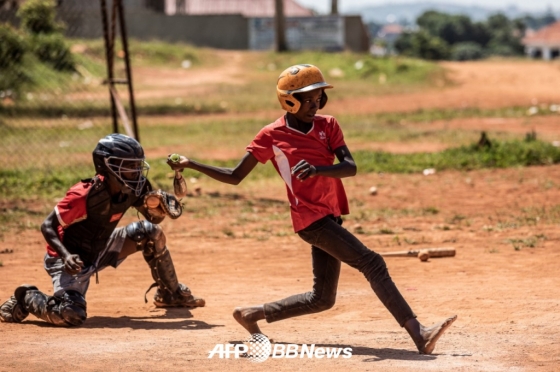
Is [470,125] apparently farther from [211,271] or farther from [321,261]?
[321,261]

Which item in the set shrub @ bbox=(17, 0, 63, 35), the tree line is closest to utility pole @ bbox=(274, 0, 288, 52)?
shrub @ bbox=(17, 0, 63, 35)

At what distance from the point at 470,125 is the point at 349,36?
791 inches

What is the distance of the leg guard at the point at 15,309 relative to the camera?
7405 millimetres

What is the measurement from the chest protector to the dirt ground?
0.55 meters

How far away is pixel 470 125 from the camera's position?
21.6 metres

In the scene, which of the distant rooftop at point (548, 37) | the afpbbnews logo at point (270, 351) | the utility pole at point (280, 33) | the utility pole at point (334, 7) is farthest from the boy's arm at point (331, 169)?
the distant rooftop at point (548, 37)

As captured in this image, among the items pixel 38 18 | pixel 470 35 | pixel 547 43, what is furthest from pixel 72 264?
pixel 470 35

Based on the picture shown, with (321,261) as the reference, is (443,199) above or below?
below

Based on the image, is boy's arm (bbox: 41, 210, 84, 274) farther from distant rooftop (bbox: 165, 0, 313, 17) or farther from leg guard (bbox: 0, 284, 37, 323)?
distant rooftop (bbox: 165, 0, 313, 17)

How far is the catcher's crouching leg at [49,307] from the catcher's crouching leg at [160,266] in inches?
24.4

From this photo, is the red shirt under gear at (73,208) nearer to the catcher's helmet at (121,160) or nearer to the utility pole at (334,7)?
the catcher's helmet at (121,160)

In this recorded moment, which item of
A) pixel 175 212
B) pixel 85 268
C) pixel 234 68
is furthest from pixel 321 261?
pixel 234 68

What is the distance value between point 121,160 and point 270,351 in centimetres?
172

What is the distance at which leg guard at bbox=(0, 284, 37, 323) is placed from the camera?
741cm
